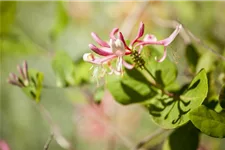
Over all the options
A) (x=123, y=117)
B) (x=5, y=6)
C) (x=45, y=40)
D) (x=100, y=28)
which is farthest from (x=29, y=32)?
→ (x=5, y=6)

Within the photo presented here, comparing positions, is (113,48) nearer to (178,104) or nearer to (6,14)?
(178,104)

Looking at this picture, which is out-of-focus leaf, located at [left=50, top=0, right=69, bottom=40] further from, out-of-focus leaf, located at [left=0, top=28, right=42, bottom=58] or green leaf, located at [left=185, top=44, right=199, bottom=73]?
green leaf, located at [left=185, top=44, right=199, bottom=73]

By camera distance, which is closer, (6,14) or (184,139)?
(184,139)

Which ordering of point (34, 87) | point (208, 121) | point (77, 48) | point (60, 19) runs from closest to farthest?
point (208, 121), point (34, 87), point (60, 19), point (77, 48)

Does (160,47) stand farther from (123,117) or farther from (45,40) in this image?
(45,40)

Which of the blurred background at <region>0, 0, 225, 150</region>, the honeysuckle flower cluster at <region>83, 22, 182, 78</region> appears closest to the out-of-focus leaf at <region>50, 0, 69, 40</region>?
the blurred background at <region>0, 0, 225, 150</region>

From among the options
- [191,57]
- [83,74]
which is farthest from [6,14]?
[191,57]
